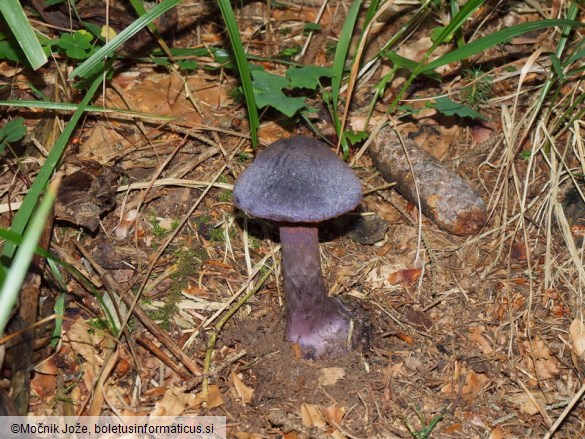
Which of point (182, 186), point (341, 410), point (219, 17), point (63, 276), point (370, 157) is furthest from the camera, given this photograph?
point (219, 17)

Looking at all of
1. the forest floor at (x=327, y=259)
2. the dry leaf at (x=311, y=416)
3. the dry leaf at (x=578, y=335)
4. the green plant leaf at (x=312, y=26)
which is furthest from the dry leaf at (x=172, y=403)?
the green plant leaf at (x=312, y=26)

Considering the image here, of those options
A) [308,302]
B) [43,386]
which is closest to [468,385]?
[308,302]

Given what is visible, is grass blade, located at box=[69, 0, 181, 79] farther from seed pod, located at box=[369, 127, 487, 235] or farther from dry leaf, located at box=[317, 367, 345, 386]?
dry leaf, located at box=[317, 367, 345, 386]

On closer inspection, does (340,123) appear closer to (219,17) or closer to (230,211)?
(230,211)

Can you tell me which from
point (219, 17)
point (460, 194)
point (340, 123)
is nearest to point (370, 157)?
point (340, 123)

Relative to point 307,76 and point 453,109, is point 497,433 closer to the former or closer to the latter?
point 453,109
